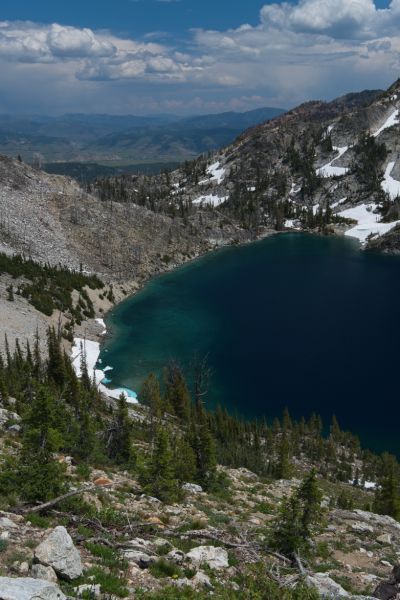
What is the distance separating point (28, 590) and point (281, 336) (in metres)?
83.9

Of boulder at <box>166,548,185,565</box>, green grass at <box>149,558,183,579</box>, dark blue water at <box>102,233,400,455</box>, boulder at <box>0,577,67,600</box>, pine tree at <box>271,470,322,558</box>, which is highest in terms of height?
boulder at <box>0,577,67,600</box>

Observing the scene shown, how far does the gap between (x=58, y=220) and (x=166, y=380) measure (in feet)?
259

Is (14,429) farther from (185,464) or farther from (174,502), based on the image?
(174,502)

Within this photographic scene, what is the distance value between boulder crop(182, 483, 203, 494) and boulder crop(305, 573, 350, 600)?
1278cm

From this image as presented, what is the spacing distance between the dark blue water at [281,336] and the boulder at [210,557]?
48.9 metres

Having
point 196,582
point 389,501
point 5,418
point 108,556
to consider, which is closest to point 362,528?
point 389,501

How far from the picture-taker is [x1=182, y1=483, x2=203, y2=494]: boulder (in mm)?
29016

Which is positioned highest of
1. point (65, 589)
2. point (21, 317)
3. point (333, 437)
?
point (65, 589)

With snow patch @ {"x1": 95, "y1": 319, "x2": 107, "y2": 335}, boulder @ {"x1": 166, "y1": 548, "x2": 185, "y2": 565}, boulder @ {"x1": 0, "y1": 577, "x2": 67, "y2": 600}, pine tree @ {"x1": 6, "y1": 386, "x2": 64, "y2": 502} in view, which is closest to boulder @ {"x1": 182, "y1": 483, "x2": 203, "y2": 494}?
pine tree @ {"x1": 6, "y1": 386, "x2": 64, "y2": 502}

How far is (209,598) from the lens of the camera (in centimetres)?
1283

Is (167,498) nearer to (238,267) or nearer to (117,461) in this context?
(117,461)

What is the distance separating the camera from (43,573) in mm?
12031

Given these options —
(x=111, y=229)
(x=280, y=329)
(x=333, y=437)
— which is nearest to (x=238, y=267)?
(x=111, y=229)

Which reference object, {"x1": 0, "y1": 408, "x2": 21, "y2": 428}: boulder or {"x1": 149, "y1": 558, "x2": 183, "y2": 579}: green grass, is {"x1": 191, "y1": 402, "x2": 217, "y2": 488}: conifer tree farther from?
{"x1": 149, "y1": 558, "x2": 183, "y2": 579}: green grass
